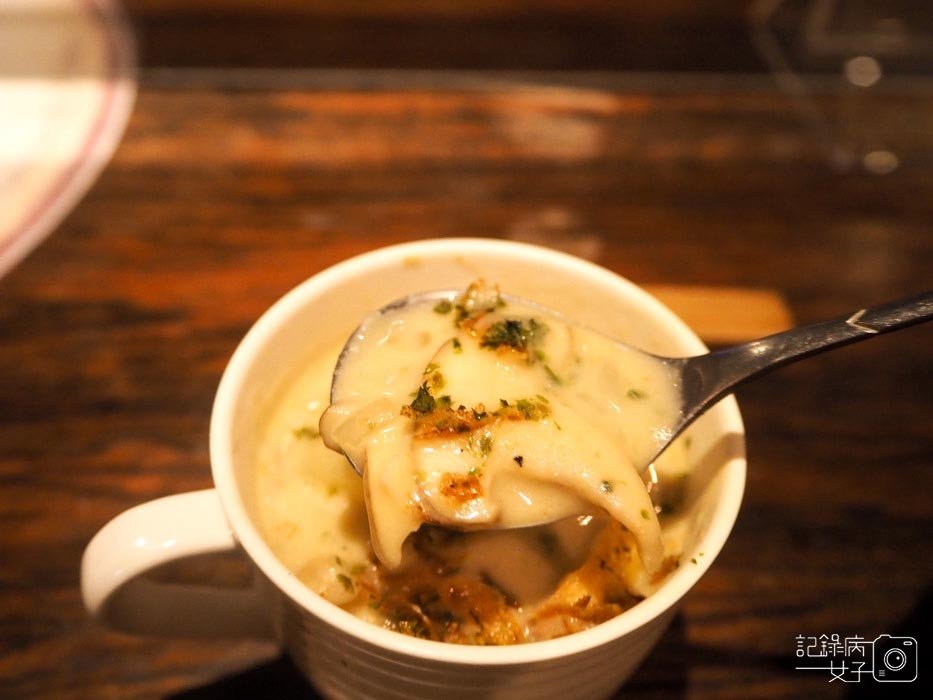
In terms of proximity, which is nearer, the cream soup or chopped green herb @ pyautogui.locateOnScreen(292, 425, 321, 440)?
the cream soup

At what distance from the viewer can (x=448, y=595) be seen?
1093 mm

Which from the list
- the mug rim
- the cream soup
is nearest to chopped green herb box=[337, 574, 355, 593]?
the cream soup

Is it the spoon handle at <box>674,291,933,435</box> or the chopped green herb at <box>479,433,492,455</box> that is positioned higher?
the spoon handle at <box>674,291,933,435</box>

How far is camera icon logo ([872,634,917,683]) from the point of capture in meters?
1.34

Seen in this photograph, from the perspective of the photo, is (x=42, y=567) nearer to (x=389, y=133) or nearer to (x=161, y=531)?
(x=161, y=531)

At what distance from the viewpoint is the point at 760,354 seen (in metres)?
1.10

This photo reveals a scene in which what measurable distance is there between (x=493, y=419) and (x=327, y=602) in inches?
11.6

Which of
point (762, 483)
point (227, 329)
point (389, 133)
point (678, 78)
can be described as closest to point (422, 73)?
point (389, 133)

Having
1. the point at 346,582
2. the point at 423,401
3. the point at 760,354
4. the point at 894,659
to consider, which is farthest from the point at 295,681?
the point at 894,659

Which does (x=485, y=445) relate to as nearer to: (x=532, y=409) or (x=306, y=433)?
(x=532, y=409)

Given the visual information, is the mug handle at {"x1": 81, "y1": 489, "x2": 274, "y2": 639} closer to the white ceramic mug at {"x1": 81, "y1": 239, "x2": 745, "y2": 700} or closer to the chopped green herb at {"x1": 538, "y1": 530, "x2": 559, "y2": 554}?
the white ceramic mug at {"x1": 81, "y1": 239, "x2": 745, "y2": 700}

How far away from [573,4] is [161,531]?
2.19m

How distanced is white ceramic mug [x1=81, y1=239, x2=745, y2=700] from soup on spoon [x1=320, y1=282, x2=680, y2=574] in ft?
0.28

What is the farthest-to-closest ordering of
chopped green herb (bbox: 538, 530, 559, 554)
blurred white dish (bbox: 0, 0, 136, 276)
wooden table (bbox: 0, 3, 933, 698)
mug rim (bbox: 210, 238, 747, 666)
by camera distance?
blurred white dish (bbox: 0, 0, 136, 276) → wooden table (bbox: 0, 3, 933, 698) → chopped green herb (bbox: 538, 530, 559, 554) → mug rim (bbox: 210, 238, 747, 666)
